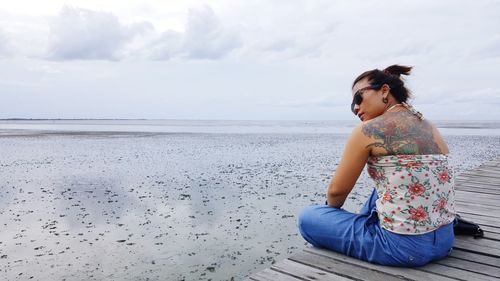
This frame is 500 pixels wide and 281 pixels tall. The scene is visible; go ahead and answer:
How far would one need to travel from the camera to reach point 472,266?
150 inches

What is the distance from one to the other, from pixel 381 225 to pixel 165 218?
21.1 ft

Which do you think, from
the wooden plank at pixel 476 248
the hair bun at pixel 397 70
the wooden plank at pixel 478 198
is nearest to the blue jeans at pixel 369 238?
the wooden plank at pixel 476 248

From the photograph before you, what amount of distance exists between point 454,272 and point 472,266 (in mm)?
320

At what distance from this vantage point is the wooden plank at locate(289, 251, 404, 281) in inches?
139

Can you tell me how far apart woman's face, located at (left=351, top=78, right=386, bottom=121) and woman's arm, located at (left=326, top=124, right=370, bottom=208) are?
0.28 metres

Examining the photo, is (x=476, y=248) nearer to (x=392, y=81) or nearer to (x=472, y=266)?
(x=472, y=266)

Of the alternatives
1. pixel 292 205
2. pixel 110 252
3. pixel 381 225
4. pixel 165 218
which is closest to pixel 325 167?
pixel 292 205

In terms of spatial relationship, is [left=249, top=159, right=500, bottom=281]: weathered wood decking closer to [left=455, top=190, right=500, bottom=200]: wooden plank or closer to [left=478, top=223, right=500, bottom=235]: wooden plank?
[left=478, top=223, right=500, bottom=235]: wooden plank

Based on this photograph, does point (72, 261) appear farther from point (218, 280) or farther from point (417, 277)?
point (417, 277)

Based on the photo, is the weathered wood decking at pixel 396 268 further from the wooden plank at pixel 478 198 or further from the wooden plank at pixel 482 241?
the wooden plank at pixel 478 198

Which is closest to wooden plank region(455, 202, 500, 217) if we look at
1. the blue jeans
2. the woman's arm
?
the blue jeans

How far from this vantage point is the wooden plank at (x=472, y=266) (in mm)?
3652

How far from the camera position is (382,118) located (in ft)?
11.1

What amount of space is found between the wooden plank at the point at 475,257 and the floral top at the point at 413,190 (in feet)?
2.69
